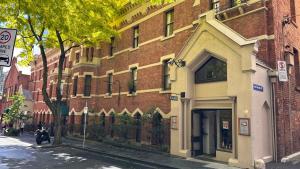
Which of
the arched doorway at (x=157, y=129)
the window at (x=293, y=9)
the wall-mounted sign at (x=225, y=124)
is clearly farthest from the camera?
the arched doorway at (x=157, y=129)

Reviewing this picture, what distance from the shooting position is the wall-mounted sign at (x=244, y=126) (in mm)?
12133

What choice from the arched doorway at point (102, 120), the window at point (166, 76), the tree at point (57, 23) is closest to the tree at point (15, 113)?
the tree at point (57, 23)

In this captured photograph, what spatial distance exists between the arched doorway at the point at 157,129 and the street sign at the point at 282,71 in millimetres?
8018

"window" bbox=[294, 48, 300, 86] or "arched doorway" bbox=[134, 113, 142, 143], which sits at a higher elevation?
"window" bbox=[294, 48, 300, 86]

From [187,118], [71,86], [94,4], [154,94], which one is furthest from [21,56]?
[187,118]

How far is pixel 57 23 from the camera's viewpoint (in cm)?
1739

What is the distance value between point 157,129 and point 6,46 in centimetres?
1371

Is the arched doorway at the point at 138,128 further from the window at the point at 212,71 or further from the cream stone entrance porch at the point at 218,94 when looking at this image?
the window at the point at 212,71

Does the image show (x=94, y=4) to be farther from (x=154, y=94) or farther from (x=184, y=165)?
(x=184, y=165)

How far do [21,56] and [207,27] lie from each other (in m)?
18.1

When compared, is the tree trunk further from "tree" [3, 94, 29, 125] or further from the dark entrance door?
"tree" [3, 94, 29, 125]

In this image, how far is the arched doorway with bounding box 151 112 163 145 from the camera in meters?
18.0

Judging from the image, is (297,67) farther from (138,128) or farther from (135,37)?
(135,37)

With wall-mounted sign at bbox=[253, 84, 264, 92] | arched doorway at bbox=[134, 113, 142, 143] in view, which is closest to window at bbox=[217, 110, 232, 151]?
wall-mounted sign at bbox=[253, 84, 264, 92]
